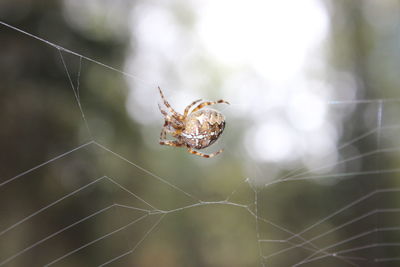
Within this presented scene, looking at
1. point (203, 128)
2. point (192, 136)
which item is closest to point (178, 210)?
point (192, 136)

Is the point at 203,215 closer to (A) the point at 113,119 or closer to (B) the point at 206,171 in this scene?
(B) the point at 206,171

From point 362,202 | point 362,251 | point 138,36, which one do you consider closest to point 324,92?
point 362,202

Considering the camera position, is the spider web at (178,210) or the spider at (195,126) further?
the spider web at (178,210)

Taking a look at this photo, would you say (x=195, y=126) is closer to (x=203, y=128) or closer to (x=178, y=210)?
(x=203, y=128)

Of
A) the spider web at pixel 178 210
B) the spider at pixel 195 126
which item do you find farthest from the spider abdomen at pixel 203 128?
the spider web at pixel 178 210

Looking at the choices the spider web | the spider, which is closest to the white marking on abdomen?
the spider

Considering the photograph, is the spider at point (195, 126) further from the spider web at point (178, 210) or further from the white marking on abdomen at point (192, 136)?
the spider web at point (178, 210)

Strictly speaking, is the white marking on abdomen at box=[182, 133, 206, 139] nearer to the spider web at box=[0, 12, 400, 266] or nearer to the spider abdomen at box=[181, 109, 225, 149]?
the spider abdomen at box=[181, 109, 225, 149]
